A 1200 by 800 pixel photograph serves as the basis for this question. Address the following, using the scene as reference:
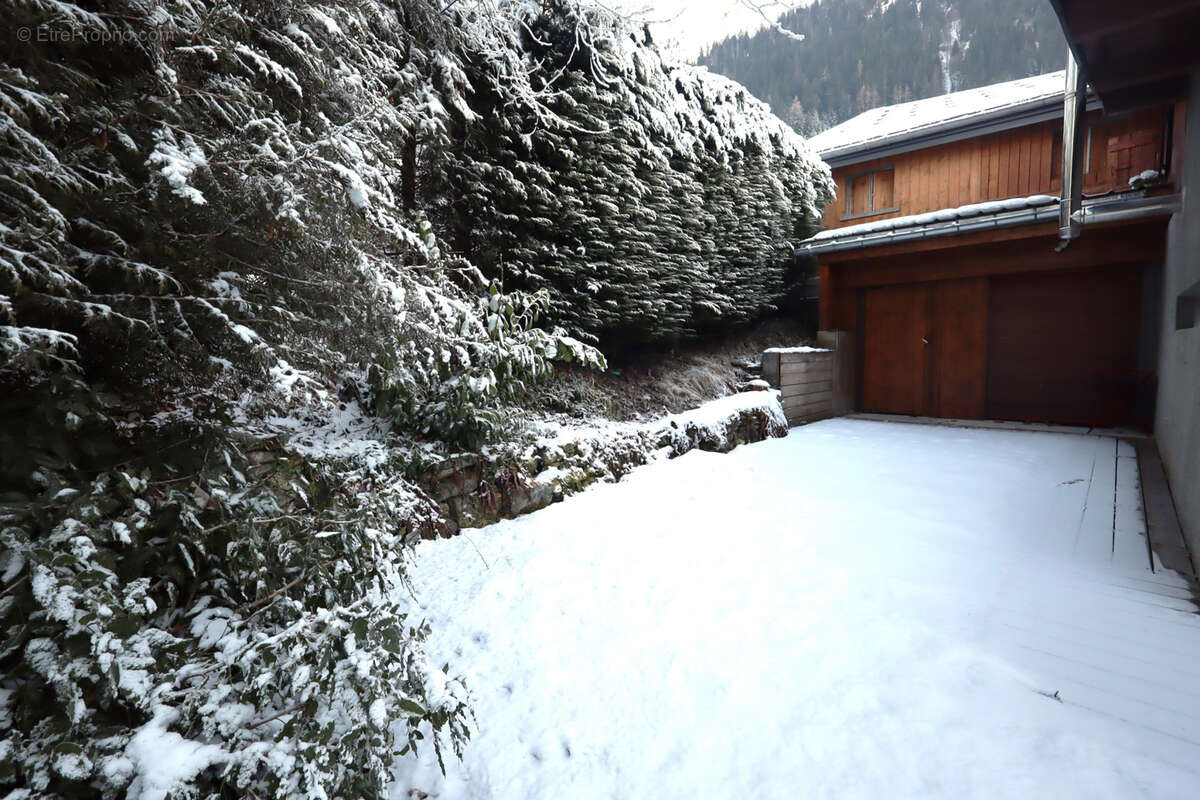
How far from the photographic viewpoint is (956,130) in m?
7.37

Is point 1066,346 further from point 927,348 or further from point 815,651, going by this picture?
point 815,651

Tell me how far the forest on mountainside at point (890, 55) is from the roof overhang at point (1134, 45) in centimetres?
1752

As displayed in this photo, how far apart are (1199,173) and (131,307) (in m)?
4.94

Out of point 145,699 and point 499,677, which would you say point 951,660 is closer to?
point 499,677

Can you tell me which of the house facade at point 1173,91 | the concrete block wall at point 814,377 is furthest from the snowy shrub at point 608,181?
the house facade at point 1173,91

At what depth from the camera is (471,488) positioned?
3.02 meters

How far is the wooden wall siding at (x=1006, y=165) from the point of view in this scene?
247 inches

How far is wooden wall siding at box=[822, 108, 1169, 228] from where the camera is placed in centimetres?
628

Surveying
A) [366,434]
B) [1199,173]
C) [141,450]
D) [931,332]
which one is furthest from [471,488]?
[931,332]

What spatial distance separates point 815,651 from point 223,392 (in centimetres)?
248

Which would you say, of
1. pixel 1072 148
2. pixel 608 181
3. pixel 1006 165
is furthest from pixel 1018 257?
pixel 608 181

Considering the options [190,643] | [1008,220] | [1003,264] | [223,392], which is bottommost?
[190,643]

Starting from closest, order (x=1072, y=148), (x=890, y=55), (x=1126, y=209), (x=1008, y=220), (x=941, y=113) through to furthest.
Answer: (x=1072, y=148) → (x=1126, y=209) → (x=1008, y=220) → (x=941, y=113) → (x=890, y=55)

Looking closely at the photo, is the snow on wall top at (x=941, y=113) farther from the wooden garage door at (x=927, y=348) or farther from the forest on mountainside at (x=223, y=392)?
the forest on mountainside at (x=223, y=392)
